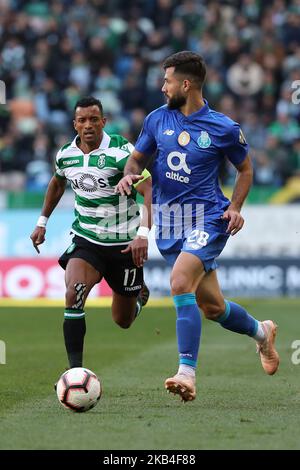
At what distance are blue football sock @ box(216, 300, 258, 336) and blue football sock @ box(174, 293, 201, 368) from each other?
65 centimetres

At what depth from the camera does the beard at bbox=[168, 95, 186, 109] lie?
324 inches

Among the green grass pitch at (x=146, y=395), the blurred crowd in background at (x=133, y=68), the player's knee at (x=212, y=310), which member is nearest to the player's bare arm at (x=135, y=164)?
the player's knee at (x=212, y=310)

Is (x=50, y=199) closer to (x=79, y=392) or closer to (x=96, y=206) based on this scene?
(x=96, y=206)

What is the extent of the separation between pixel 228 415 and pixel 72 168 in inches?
101

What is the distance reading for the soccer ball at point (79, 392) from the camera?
7367 millimetres

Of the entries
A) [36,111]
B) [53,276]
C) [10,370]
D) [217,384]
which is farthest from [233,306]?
[36,111]

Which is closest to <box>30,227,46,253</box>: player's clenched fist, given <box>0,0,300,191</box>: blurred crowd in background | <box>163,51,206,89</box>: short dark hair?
<box>163,51,206,89</box>: short dark hair

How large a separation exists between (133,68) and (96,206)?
14765 millimetres

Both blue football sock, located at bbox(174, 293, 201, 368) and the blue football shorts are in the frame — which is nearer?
blue football sock, located at bbox(174, 293, 201, 368)

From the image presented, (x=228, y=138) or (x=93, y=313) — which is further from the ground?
(x=228, y=138)

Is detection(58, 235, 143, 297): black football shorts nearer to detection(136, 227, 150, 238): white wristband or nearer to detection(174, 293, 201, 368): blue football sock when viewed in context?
detection(136, 227, 150, 238): white wristband

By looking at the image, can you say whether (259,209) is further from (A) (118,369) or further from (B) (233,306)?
(B) (233,306)

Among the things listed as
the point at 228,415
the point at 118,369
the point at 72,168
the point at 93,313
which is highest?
the point at 72,168
